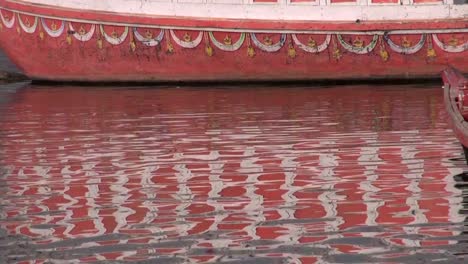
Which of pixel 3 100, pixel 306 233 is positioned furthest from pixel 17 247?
pixel 3 100

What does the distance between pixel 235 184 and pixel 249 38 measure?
15304 mm

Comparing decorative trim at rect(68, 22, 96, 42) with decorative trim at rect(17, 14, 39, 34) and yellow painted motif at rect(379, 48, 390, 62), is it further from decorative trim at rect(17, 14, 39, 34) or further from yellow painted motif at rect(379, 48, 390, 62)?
yellow painted motif at rect(379, 48, 390, 62)

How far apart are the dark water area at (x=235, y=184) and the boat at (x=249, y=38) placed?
450cm

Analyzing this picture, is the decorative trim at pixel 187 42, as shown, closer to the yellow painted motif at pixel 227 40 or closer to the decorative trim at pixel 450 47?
the yellow painted motif at pixel 227 40

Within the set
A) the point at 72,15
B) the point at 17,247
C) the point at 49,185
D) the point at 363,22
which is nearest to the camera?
the point at 17,247

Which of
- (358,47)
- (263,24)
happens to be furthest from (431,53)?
(263,24)

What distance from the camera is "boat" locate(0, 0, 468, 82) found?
91.3ft

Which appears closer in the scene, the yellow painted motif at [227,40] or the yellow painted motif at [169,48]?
the yellow painted motif at [227,40]

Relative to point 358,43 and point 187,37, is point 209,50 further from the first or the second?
point 358,43

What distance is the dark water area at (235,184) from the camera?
9984 mm

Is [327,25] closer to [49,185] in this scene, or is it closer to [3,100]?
[3,100]

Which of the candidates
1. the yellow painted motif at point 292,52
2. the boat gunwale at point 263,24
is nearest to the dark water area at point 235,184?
the boat gunwale at point 263,24

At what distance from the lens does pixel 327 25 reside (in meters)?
28.0

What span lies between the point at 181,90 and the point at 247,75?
1.56m
